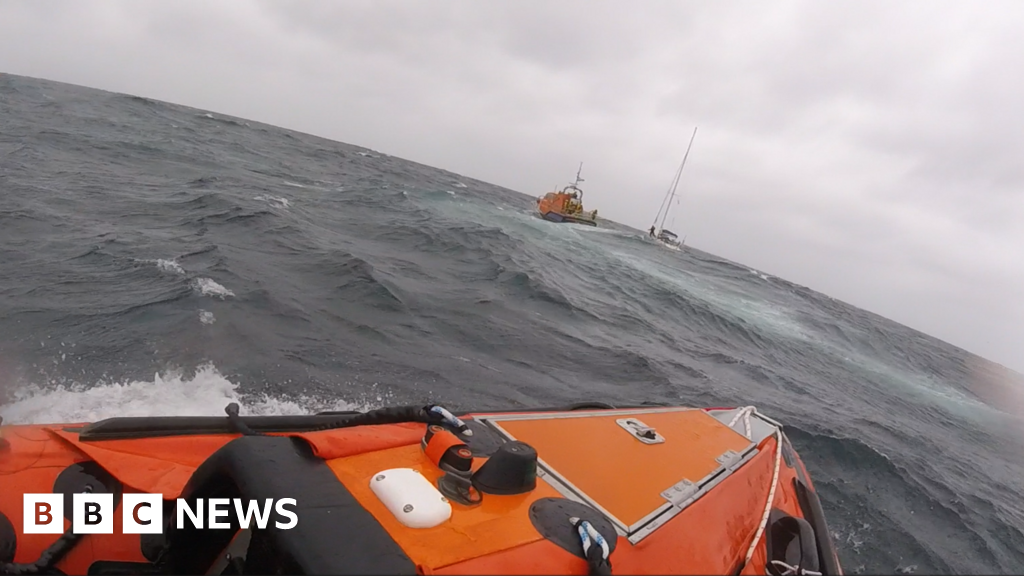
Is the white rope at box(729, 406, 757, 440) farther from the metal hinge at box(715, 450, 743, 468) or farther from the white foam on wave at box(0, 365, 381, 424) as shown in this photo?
the white foam on wave at box(0, 365, 381, 424)

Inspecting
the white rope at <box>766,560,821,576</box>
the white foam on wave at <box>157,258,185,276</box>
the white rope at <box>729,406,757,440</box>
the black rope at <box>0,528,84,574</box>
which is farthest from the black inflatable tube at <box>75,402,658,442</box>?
the white foam on wave at <box>157,258,185,276</box>

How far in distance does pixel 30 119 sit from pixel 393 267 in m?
23.7

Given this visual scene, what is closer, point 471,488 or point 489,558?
point 489,558

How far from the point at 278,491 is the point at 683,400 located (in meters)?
7.94

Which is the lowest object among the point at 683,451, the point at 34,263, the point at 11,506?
the point at 34,263

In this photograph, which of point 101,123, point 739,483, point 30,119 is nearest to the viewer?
point 739,483

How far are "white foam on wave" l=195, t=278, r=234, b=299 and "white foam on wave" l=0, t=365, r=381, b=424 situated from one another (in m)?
2.27

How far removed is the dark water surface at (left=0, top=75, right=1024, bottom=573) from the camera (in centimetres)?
548

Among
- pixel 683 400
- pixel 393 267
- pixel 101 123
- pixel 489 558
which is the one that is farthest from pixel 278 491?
pixel 101 123

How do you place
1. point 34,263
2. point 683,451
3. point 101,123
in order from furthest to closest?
point 101,123
point 34,263
point 683,451

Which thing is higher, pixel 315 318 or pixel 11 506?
pixel 11 506

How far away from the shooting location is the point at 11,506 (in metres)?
2.28

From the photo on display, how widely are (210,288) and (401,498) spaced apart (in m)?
7.07

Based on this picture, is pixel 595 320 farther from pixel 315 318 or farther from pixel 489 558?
pixel 489 558
